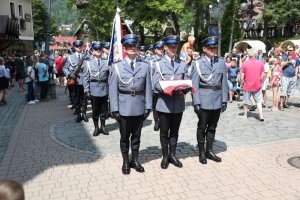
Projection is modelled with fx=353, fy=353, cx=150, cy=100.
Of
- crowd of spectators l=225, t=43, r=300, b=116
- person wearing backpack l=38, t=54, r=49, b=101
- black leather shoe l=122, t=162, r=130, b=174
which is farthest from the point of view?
person wearing backpack l=38, t=54, r=49, b=101

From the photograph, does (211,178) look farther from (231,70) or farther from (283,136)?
(231,70)

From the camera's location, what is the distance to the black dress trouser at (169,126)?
19.3 feet

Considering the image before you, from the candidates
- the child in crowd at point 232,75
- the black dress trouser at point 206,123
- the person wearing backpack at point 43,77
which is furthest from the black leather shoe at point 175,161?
the person wearing backpack at point 43,77

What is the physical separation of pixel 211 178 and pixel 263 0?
40.4m

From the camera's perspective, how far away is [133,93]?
18.4ft

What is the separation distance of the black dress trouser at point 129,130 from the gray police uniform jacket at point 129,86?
0.41 feet

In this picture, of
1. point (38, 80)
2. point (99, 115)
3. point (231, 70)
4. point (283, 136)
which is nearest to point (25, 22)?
point (38, 80)

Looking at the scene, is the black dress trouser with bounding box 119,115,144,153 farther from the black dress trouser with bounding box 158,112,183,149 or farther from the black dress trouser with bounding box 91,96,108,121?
the black dress trouser with bounding box 91,96,108,121

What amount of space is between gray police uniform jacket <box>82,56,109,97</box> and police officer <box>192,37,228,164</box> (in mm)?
2779

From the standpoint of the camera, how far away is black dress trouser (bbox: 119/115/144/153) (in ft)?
18.7

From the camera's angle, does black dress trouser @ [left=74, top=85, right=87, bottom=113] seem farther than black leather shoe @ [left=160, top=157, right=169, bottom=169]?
Yes

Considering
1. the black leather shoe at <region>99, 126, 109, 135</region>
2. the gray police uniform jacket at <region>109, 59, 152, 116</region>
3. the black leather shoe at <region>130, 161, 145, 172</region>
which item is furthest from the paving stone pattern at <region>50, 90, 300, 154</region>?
the gray police uniform jacket at <region>109, 59, 152, 116</region>

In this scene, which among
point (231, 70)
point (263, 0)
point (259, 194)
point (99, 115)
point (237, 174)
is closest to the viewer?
point (259, 194)

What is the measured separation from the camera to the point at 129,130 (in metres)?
5.74
